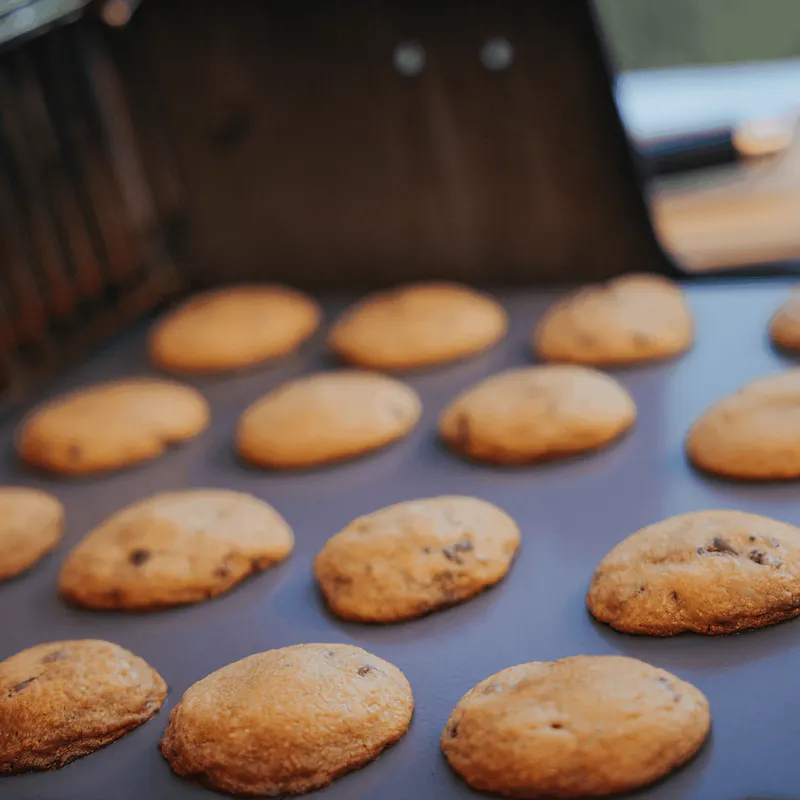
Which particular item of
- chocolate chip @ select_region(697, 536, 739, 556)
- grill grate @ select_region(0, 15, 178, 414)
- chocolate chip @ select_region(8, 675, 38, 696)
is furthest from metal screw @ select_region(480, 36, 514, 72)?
chocolate chip @ select_region(8, 675, 38, 696)

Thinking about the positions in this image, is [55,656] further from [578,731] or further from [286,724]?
[578,731]

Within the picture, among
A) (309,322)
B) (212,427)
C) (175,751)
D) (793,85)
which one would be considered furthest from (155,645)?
(793,85)

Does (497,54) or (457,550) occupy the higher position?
(497,54)

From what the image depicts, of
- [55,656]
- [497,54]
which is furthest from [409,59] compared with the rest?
[55,656]

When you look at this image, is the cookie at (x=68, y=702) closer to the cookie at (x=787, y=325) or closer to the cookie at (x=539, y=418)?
the cookie at (x=539, y=418)

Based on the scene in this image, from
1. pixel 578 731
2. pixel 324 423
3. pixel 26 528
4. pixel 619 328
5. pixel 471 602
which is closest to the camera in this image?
pixel 578 731

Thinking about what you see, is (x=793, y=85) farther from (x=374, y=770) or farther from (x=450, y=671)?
(x=374, y=770)

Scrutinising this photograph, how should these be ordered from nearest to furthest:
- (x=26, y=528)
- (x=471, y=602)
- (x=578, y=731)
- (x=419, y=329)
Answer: (x=578, y=731)
(x=471, y=602)
(x=26, y=528)
(x=419, y=329)
